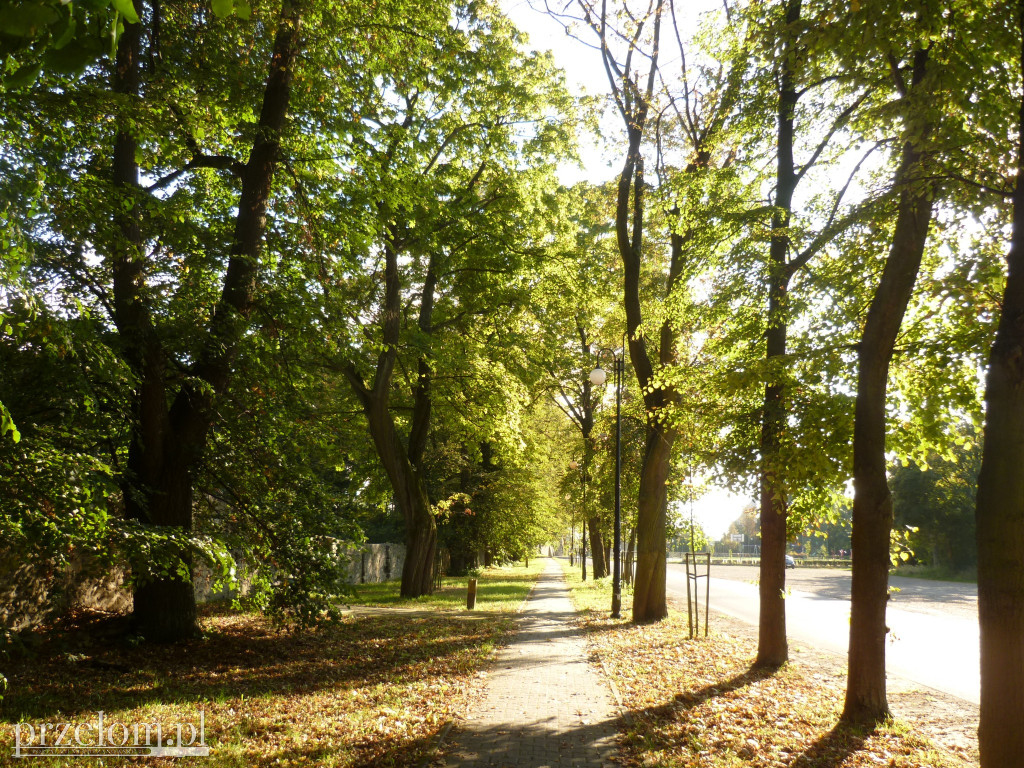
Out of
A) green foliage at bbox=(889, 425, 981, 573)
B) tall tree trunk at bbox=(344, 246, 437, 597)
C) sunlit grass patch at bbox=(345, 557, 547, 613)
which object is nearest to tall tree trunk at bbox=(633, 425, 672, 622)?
sunlit grass patch at bbox=(345, 557, 547, 613)

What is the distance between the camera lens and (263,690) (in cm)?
799

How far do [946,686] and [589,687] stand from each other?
5.92 meters

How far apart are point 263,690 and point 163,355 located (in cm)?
483

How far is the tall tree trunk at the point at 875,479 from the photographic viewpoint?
7.26 m

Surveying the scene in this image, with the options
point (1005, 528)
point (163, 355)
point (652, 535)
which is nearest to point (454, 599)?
point (652, 535)

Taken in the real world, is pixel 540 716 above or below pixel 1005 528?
below

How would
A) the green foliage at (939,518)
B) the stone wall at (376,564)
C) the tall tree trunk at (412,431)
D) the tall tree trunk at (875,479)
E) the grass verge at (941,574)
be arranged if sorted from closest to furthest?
the tall tree trunk at (875,479) → the tall tree trunk at (412,431) → the stone wall at (376,564) → the grass verge at (941,574) → the green foliage at (939,518)

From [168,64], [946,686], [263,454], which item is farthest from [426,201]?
[946,686]

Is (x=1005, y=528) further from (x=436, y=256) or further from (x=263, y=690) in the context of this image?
(x=436, y=256)

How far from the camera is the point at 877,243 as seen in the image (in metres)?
8.49

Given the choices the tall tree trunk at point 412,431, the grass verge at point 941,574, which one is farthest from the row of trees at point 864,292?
the grass verge at point 941,574

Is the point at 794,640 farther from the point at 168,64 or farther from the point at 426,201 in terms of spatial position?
the point at 168,64

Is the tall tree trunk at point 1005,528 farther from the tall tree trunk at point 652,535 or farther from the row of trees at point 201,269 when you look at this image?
the tall tree trunk at point 652,535

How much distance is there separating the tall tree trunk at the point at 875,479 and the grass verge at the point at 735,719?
535 millimetres
